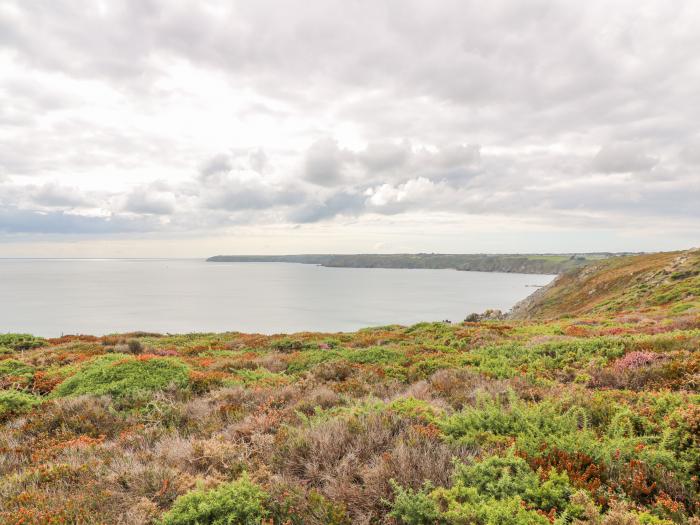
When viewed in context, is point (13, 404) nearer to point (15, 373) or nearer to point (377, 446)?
point (15, 373)

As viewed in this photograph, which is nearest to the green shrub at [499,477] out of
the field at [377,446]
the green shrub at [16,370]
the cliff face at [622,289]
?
the field at [377,446]

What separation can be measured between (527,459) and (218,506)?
3.91 metres

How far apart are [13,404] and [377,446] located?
9654mm

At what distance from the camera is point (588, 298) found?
43156 millimetres

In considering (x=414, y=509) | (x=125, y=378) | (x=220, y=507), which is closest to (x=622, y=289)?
(x=414, y=509)

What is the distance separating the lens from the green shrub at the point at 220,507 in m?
4.19

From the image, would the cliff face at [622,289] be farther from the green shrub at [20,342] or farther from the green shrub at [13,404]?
the green shrub at [20,342]

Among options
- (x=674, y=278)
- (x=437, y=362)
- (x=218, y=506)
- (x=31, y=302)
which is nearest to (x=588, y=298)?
(x=674, y=278)

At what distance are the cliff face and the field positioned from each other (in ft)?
65.3

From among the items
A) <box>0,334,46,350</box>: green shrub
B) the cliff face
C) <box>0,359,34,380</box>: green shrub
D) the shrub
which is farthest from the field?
the cliff face

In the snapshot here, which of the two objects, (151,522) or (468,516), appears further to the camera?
(151,522)

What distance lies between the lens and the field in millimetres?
4191

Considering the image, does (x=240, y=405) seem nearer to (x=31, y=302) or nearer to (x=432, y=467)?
(x=432, y=467)

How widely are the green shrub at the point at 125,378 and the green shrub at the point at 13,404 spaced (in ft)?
3.17
